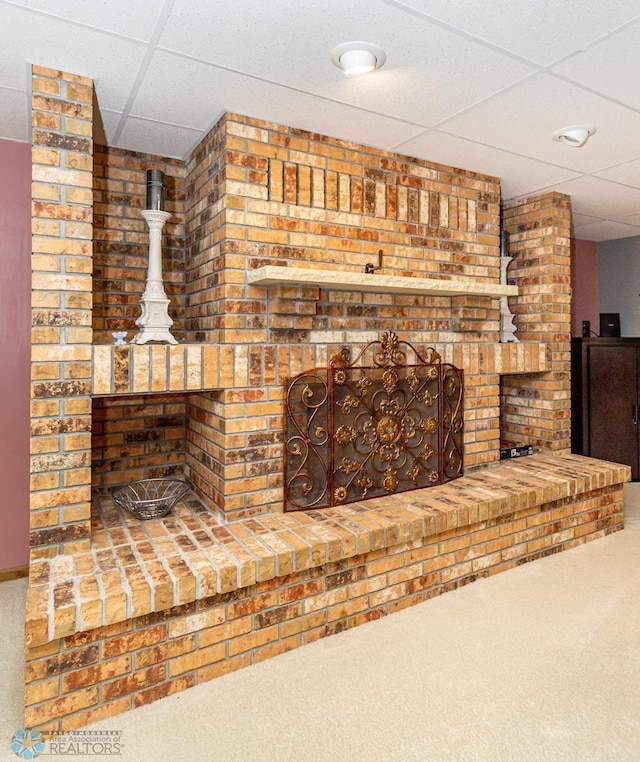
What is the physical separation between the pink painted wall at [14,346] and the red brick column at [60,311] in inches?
31.2

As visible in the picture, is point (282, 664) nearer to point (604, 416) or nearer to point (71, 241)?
point (71, 241)

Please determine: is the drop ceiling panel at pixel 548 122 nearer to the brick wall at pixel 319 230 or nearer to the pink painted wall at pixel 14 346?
the brick wall at pixel 319 230

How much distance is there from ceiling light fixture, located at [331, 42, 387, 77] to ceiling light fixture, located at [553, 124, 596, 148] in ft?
3.68

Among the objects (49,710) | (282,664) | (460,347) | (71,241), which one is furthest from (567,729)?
(71,241)

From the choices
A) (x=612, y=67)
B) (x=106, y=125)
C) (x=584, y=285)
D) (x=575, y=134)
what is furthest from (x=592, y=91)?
(x=584, y=285)

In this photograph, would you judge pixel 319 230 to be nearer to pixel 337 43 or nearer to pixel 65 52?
pixel 337 43

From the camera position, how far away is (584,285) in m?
5.05

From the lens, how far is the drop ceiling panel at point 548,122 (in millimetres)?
2141

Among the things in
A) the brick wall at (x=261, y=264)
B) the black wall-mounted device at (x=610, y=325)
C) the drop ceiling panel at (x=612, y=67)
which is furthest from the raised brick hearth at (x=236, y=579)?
the black wall-mounted device at (x=610, y=325)

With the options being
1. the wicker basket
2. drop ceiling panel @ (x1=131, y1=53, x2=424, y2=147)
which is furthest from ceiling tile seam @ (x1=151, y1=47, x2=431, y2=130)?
the wicker basket

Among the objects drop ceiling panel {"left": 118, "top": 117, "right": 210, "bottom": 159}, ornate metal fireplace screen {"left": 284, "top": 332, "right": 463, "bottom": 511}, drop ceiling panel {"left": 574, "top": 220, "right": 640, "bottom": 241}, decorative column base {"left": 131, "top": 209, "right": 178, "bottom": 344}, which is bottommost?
ornate metal fireplace screen {"left": 284, "top": 332, "right": 463, "bottom": 511}

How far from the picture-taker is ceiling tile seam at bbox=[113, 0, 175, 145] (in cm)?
161

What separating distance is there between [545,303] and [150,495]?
2839 mm

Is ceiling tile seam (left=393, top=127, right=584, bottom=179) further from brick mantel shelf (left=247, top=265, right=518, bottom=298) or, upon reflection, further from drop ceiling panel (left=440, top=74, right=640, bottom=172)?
brick mantel shelf (left=247, top=265, right=518, bottom=298)
